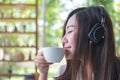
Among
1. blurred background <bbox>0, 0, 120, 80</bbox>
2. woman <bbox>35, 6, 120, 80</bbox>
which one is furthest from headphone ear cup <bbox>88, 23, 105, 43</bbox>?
blurred background <bbox>0, 0, 120, 80</bbox>

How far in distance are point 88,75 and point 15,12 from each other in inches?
126

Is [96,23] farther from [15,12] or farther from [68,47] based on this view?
[15,12]

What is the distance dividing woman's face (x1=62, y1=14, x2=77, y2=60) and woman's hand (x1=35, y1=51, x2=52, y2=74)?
0.10m

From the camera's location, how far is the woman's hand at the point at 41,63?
45.4 inches

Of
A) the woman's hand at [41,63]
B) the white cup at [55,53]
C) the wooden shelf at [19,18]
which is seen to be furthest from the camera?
the wooden shelf at [19,18]

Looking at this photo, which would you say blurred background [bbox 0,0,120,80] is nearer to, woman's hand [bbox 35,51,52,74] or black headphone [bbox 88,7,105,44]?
woman's hand [bbox 35,51,52,74]

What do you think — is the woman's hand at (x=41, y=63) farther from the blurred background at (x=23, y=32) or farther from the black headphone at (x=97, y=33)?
the blurred background at (x=23, y=32)

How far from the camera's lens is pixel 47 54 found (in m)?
1.07

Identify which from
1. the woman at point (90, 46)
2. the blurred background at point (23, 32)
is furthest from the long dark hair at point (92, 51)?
the blurred background at point (23, 32)

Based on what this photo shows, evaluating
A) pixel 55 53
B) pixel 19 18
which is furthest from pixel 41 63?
pixel 19 18

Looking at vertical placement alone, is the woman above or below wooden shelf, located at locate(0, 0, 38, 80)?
below

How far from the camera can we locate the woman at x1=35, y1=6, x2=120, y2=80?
43.5 inches

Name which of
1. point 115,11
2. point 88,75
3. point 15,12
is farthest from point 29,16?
point 88,75

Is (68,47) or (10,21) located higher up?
(10,21)
